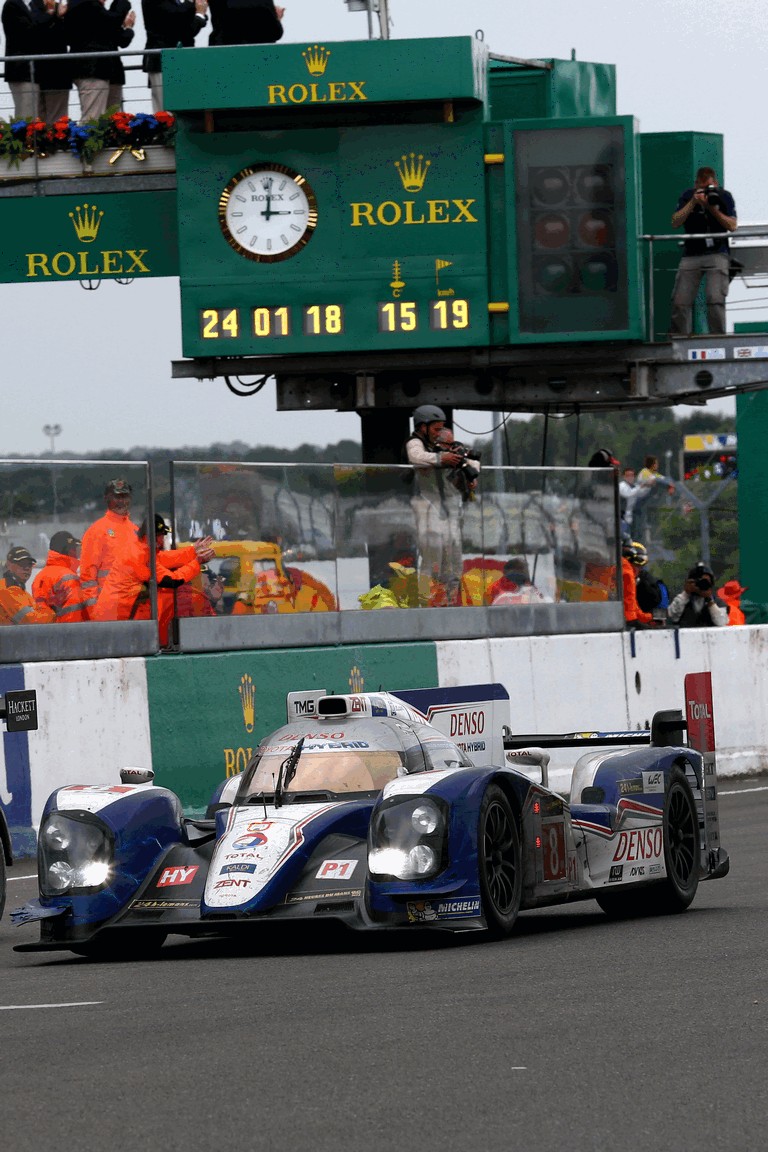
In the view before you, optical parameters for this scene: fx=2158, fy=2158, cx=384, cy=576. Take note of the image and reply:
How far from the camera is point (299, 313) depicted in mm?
20766

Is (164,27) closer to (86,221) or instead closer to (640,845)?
(86,221)

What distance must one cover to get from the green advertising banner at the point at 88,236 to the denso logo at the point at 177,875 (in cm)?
1361

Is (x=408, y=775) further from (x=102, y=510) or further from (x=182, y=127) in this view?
(x=182, y=127)

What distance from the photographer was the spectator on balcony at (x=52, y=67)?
2239cm

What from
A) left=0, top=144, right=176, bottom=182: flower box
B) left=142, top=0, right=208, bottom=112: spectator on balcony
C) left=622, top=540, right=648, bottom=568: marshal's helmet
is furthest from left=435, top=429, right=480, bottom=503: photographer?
left=142, top=0, right=208, bottom=112: spectator on balcony

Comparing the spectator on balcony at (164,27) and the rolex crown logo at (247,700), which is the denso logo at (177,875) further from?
the spectator on balcony at (164,27)

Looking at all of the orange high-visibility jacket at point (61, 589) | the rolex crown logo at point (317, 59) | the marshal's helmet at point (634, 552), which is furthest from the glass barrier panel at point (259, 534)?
the rolex crown logo at point (317, 59)

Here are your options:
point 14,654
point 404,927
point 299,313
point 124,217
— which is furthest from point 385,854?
point 124,217

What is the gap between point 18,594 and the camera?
14.5 m

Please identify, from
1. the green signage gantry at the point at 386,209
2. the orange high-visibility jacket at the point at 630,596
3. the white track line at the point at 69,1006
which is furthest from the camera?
the green signage gantry at the point at 386,209

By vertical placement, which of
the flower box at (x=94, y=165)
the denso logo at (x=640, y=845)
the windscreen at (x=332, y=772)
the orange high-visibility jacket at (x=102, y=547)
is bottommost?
the denso logo at (x=640, y=845)

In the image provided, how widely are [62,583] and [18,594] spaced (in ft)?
1.33

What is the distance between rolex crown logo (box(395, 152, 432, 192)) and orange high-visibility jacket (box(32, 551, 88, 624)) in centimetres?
732

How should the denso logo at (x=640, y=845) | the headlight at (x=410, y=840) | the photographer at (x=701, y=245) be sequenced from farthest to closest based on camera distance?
the photographer at (x=701, y=245), the denso logo at (x=640, y=845), the headlight at (x=410, y=840)
